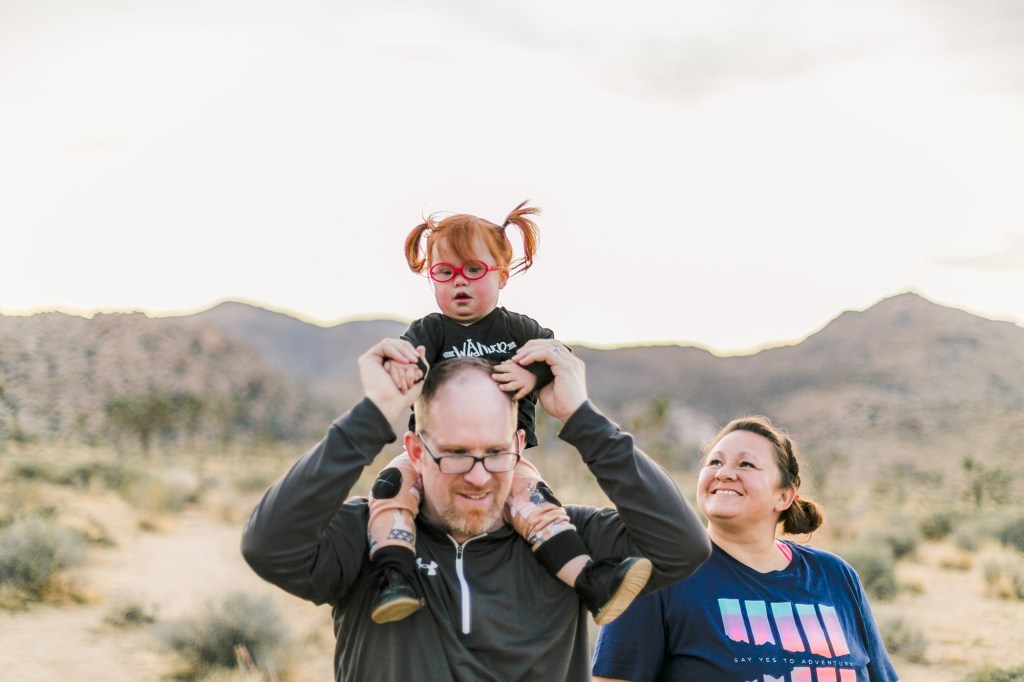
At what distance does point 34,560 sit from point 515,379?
12646 millimetres

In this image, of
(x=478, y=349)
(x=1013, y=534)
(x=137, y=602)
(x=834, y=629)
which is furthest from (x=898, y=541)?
(x=478, y=349)

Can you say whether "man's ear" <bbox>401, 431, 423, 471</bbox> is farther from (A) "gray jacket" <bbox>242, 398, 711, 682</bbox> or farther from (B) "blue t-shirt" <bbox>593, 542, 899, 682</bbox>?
(B) "blue t-shirt" <bbox>593, 542, 899, 682</bbox>

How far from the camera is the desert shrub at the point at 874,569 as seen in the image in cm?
→ 1653

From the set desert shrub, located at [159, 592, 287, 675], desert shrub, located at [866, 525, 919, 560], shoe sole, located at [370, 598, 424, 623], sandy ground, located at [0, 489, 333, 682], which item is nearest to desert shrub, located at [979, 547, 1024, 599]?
desert shrub, located at [866, 525, 919, 560]

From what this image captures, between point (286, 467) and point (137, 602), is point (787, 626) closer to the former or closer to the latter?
point (137, 602)

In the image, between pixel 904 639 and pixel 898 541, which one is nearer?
pixel 904 639

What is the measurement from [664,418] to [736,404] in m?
33.1

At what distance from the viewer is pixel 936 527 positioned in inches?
936

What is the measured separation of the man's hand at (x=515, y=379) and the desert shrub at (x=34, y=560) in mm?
11601

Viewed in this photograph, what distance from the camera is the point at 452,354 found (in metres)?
4.41

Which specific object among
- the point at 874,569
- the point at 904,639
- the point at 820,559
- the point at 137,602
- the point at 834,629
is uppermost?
the point at 820,559

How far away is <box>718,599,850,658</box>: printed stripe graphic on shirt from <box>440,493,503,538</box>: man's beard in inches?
49.2

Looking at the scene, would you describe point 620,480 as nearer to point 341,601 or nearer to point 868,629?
point 341,601

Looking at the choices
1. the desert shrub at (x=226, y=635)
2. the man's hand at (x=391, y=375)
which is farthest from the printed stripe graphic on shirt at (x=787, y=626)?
the desert shrub at (x=226, y=635)
